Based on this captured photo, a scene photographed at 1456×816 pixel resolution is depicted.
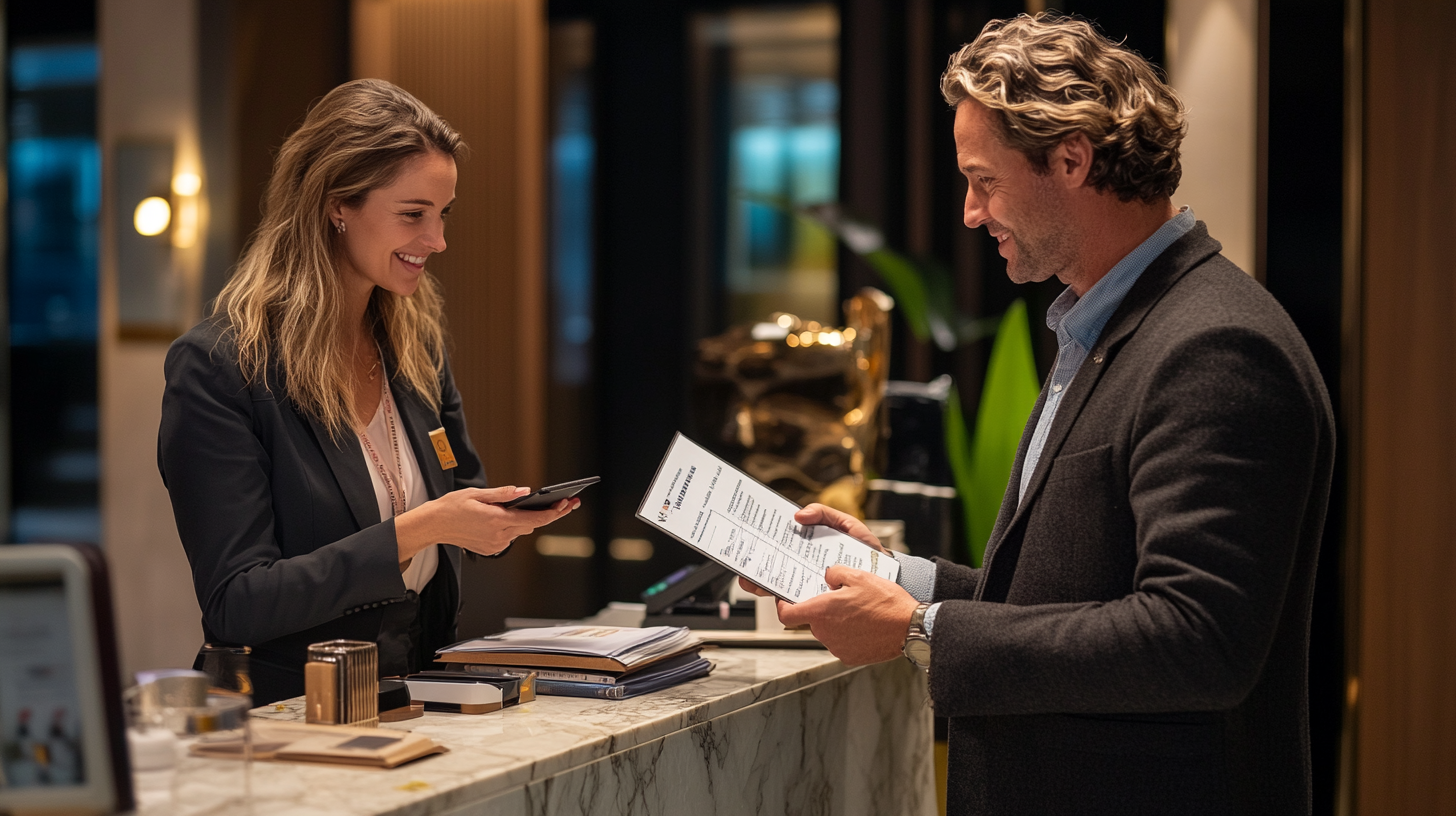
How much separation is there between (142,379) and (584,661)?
463 centimetres

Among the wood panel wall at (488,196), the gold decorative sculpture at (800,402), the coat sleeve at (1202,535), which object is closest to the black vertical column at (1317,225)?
the gold decorative sculpture at (800,402)

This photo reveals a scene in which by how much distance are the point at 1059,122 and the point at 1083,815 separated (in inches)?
32.4

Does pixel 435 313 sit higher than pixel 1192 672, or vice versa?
pixel 435 313

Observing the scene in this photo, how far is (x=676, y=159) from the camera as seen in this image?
587cm

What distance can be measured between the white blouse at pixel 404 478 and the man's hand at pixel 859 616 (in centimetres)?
73

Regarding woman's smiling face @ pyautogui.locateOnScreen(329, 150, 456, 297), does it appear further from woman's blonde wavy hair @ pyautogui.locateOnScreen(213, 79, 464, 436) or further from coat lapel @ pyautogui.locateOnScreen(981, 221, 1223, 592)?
coat lapel @ pyautogui.locateOnScreen(981, 221, 1223, 592)

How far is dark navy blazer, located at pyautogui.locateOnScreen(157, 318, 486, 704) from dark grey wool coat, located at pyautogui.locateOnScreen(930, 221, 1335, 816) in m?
0.91

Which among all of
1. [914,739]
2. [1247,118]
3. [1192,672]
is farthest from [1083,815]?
[1247,118]

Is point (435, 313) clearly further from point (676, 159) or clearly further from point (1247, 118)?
point (676, 159)

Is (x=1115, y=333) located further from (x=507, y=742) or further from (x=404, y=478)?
(x=404, y=478)

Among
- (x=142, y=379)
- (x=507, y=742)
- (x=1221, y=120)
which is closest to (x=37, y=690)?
(x=507, y=742)

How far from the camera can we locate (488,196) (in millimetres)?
5660

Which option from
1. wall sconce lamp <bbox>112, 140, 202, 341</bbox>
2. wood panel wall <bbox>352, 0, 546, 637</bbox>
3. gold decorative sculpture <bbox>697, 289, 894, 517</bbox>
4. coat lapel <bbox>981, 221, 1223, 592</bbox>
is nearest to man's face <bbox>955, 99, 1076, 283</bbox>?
coat lapel <bbox>981, 221, 1223, 592</bbox>

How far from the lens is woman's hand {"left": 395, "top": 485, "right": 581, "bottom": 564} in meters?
1.74
